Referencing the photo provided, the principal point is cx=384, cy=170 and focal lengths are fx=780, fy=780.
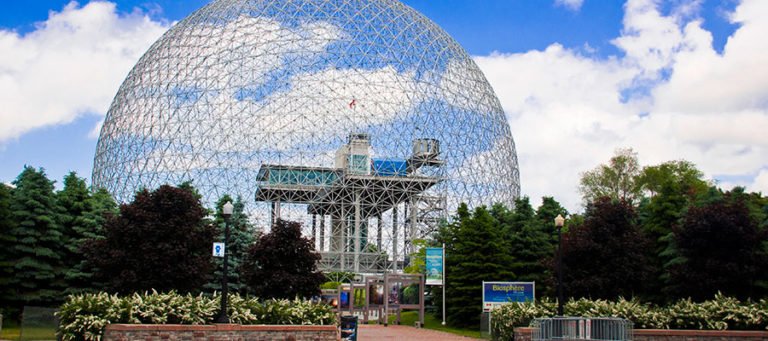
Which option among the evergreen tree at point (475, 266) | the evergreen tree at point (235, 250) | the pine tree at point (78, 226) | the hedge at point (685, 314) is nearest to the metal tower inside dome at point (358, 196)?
the evergreen tree at point (235, 250)

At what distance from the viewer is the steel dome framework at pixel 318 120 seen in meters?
53.7

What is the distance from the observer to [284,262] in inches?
1249

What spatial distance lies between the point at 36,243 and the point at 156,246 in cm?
730

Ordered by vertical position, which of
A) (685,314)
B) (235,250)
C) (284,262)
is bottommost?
(685,314)

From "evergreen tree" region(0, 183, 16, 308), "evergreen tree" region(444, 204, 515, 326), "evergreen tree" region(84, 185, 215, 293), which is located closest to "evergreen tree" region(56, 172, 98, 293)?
"evergreen tree" region(0, 183, 16, 308)

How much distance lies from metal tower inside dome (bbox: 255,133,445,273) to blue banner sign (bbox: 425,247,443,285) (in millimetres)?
17073

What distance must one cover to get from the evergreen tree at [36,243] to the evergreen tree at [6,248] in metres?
0.20

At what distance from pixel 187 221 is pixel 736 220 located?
2054cm

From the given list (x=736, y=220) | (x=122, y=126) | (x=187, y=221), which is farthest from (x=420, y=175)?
(x=736, y=220)

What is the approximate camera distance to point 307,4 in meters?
58.6

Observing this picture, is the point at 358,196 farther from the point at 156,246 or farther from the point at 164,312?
the point at 164,312

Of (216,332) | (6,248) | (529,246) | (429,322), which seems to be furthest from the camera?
(429,322)

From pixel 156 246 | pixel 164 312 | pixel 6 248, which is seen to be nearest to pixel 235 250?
pixel 156 246

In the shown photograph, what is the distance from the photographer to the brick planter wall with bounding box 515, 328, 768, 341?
21.8 meters
